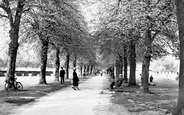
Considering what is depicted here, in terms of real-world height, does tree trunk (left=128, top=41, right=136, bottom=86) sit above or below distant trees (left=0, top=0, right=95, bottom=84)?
below

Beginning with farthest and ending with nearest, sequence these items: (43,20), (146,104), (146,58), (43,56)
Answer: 1. (43,56)
2. (43,20)
3. (146,58)
4. (146,104)

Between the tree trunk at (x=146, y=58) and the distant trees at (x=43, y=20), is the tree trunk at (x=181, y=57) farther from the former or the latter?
the distant trees at (x=43, y=20)

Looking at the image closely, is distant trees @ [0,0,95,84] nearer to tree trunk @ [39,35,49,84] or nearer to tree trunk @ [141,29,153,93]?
tree trunk @ [39,35,49,84]

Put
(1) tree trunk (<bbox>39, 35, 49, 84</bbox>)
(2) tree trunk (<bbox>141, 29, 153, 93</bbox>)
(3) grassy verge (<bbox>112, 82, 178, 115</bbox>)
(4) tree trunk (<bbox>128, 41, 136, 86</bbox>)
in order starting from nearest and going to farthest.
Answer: (3) grassy verge (<bbox>112, 82, 178, 115</bbox>)
(2) tree trunk (<bbox>141, 29, 153, 93</bbox>)
(4) tree trunk (<bbox>128, 41, 136, 86</bbox>)
(1) tree trunk (<bbox>39, 35, 49, 84</bbox>)

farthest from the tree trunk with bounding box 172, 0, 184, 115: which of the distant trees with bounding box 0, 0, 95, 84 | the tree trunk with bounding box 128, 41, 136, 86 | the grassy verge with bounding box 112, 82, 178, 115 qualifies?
the tree trunk with bounding box 128, 41, 136, 86

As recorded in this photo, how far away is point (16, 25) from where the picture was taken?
1772 centimetres

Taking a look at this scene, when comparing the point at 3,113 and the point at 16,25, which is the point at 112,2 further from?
the point at 3,113

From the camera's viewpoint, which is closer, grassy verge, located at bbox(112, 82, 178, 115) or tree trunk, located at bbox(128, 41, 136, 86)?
grassy verge, located at bbox(112, 82, 178, 115)

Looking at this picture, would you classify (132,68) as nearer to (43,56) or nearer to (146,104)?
(43,56)

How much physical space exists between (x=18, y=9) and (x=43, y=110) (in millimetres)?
9054

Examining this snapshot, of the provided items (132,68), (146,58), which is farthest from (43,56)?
(146,58)

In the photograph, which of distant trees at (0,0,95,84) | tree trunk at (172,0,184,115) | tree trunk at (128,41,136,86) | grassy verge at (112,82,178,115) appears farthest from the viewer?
tree trunk at (128,41,136,86)

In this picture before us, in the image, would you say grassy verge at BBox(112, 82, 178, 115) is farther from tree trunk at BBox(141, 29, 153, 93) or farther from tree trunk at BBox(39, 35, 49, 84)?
tree trunk at BBox(39, 35, 49, 84)

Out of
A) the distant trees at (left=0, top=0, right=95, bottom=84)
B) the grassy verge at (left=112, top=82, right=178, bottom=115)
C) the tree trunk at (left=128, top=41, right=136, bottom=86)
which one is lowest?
the grassy verge at (left=112, top=82, right=178, bottom=115)
